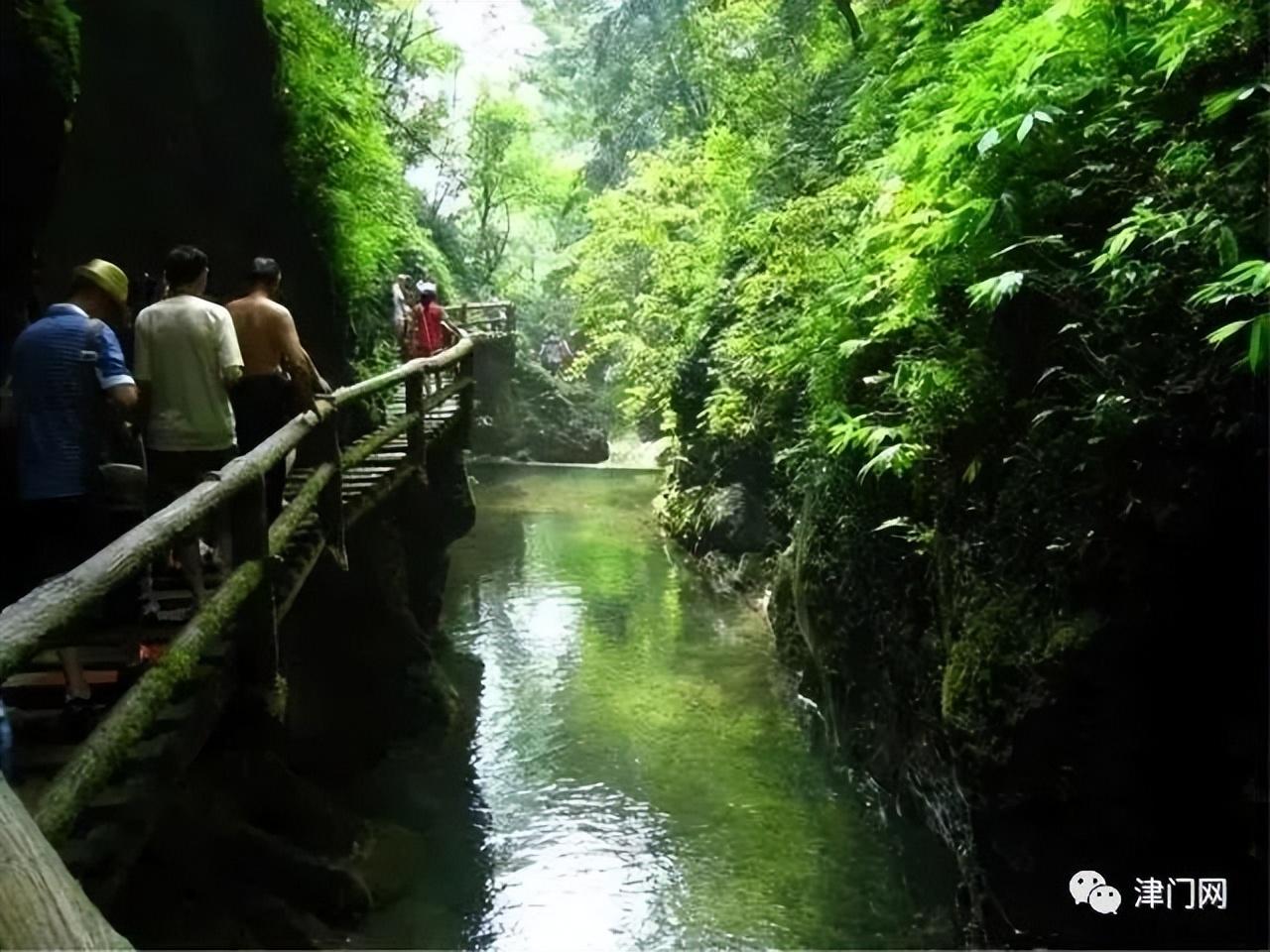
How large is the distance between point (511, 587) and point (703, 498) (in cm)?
339

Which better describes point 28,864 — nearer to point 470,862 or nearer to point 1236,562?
point 1236,562

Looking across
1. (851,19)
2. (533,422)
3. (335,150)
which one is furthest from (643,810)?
(533,422)

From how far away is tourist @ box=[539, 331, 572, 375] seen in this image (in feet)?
107

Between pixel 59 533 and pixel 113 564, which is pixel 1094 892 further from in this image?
pixel 59 533

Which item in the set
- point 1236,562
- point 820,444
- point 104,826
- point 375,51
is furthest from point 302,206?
point 375,51

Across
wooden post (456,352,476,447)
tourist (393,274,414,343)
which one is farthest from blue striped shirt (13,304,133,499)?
tourist (393,274,414,343)

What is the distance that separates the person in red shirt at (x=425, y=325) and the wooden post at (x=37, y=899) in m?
12.2

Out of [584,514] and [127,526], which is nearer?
[127,526]

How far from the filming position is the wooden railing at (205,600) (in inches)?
112

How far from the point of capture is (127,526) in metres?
5.14

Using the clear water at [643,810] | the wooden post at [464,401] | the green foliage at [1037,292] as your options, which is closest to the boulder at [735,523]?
the clear water at [643,810]

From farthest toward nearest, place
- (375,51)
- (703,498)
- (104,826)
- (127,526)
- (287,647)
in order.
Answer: (375,51), (703,498), (287,647), (127,526), (104,826)

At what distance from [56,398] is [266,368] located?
178 centimetres

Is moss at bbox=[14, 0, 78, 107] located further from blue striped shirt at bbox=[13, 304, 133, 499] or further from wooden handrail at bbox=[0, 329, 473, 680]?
wooden handrail at bbox=[0, 329, 473, 680]
